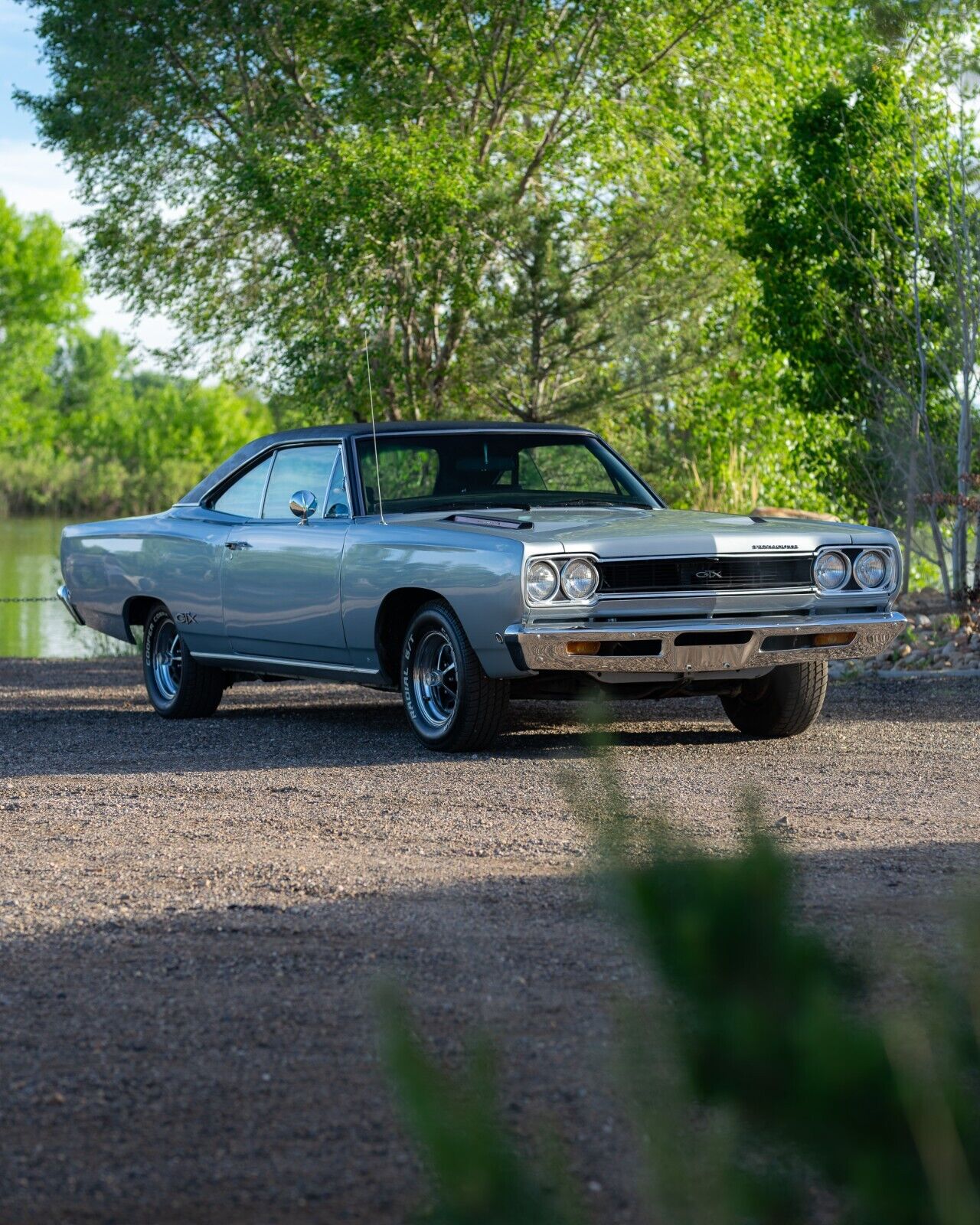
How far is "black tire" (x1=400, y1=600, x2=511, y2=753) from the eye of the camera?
8422mm

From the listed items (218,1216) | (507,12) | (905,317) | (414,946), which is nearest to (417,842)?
(414,946)

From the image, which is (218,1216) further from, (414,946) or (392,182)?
(392,182)

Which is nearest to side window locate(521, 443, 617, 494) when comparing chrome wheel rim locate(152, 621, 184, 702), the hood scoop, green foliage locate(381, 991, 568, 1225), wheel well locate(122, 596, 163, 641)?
the hood scoop

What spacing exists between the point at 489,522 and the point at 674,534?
923 mm

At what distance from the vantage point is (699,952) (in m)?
1.91

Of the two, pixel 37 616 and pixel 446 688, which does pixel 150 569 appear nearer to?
pixel 446 688

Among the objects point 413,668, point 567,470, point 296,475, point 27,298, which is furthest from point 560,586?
point 27,298

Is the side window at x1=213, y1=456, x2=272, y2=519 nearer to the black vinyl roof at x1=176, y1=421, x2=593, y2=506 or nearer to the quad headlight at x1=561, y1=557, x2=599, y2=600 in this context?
the black vinyl roof at x1=176, y1=421, x2=593, y2=506

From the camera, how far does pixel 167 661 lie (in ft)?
36.3

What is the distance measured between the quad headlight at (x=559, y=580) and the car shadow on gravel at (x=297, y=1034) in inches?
107

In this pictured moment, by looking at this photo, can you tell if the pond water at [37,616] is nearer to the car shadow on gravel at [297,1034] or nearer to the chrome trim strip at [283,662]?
the chrome trim strip at [283,662]

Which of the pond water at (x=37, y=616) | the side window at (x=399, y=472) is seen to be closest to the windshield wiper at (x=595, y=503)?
the side window at (x=399, y=472)

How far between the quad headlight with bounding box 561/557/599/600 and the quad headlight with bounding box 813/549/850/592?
1.25 m

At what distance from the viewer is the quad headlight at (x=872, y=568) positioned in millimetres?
8891
